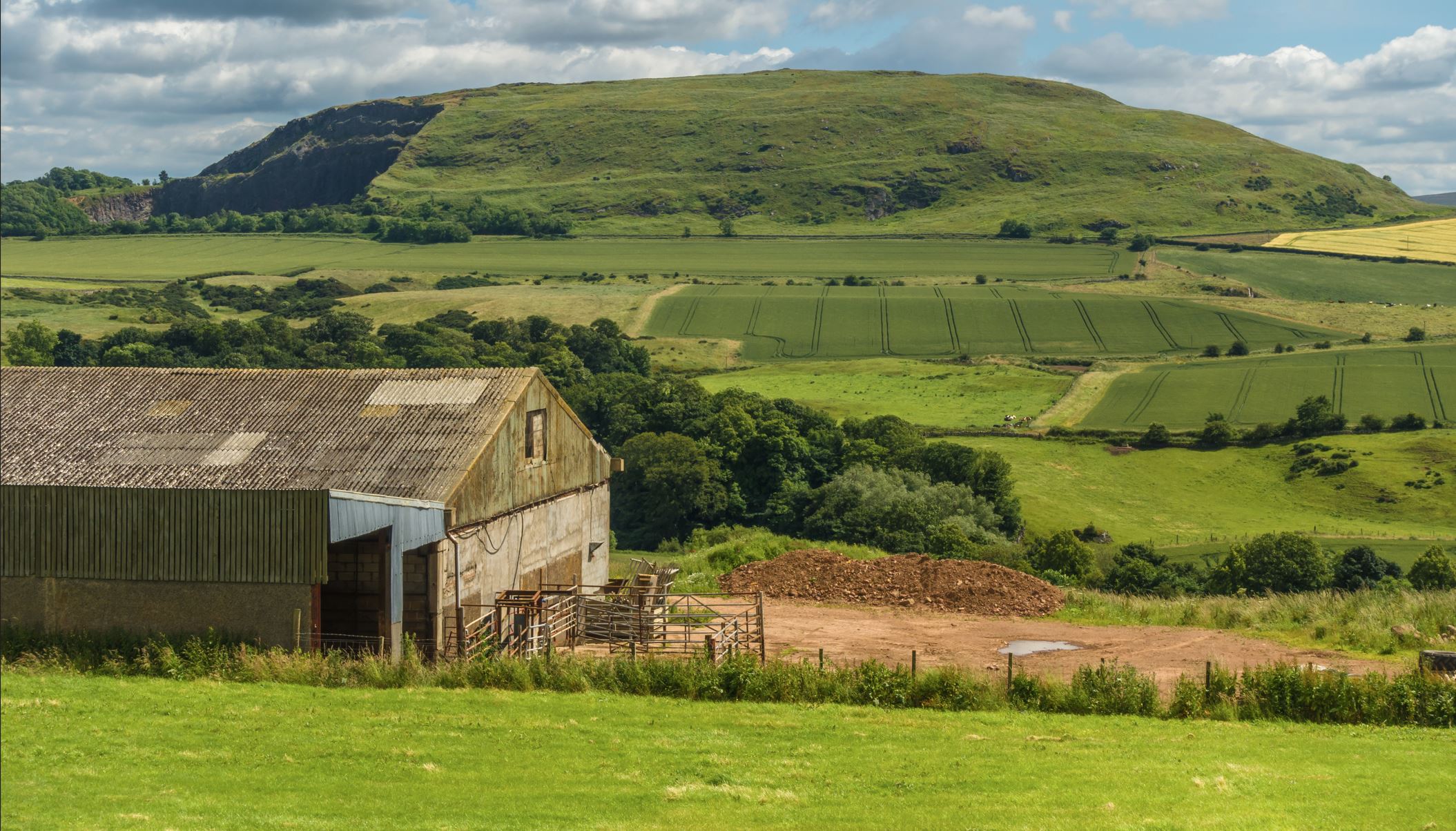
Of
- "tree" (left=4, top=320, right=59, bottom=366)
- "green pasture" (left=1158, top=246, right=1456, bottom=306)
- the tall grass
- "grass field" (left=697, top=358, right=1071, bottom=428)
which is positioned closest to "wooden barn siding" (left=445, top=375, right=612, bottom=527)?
the tall grass

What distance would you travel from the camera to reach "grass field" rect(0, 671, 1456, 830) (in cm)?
1453

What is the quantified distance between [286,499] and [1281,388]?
10169 cm

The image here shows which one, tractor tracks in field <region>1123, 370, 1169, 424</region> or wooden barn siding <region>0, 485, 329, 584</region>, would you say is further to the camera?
tractor tracks in field <region>1123, 370, 1169, 424</region>

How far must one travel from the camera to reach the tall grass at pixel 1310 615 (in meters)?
28.4

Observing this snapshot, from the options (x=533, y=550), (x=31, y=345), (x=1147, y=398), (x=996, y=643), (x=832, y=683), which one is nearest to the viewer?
(x=832, y=683)

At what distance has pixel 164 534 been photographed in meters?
23.0

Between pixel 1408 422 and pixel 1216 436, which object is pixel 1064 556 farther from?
pixel 1408 422

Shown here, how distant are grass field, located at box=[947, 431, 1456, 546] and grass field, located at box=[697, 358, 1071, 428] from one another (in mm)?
9557

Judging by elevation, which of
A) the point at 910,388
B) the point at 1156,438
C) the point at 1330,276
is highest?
the point at 1330,276

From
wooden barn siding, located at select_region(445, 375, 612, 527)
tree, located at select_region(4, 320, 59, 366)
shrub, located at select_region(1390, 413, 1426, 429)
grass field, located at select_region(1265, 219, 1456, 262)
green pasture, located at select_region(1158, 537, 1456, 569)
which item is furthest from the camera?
grass field, located at select_region(1265, 219, 1456, 262)

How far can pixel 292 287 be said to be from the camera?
572 ft

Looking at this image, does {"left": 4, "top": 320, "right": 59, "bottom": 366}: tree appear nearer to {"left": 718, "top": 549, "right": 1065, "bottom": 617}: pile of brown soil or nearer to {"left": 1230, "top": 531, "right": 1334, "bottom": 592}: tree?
{"left": 718, "top": 549, "right": 1065, "bottom": 617}: pile of brown soil

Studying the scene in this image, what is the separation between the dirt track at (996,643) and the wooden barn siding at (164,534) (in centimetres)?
982

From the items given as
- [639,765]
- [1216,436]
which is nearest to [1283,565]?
[1216,436]
